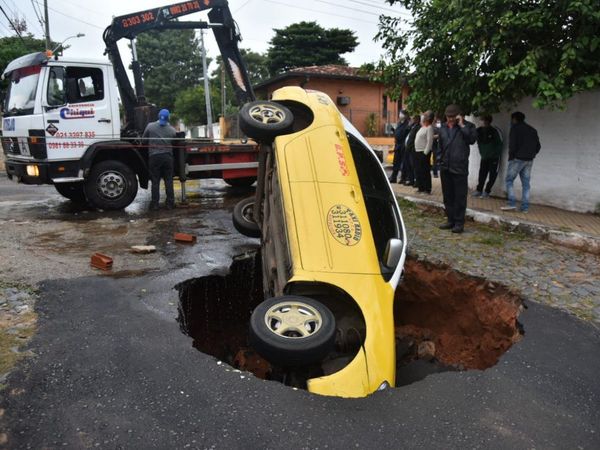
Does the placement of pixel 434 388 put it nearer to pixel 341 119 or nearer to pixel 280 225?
pixel 280 225

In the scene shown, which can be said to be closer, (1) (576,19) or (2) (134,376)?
(2) (134,376)

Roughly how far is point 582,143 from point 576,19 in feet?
6.62

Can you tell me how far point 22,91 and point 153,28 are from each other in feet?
9.94

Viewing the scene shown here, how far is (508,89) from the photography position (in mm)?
7715

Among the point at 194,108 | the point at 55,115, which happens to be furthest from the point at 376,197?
the point at 194,108

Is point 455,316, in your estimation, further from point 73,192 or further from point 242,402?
point 73,192

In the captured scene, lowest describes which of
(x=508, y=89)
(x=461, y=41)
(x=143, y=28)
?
(x=508, y=89)

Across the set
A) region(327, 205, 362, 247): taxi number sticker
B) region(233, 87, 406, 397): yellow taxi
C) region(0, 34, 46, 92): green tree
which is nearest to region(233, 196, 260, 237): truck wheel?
region(233, 87, 406, 397): yellow taxi

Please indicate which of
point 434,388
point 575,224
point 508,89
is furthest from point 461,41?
point 434,388

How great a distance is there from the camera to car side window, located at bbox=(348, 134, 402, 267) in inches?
158

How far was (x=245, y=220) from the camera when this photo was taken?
6.27 meters

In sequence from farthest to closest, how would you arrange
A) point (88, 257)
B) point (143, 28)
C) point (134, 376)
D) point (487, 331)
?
point (143, 28)
point (88, 257)
point (487, 331)
point (134, 376)

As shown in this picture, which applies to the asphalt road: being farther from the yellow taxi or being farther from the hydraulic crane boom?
the hydraulic crane boom

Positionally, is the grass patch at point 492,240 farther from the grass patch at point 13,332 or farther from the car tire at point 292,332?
the grass patch at point 13,332
